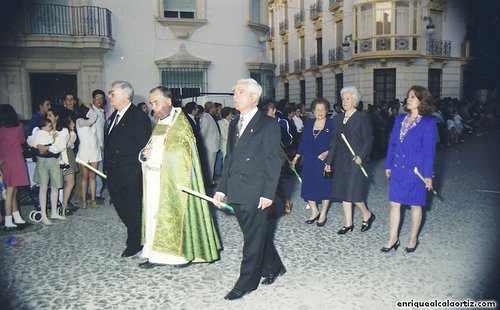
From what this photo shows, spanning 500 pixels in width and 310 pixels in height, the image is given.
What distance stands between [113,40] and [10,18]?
2.93 meters

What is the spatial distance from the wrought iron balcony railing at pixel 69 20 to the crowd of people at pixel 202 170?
6976mm

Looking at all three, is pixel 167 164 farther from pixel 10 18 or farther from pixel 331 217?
pixel 10 18

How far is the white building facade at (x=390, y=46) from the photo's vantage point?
2430 cm

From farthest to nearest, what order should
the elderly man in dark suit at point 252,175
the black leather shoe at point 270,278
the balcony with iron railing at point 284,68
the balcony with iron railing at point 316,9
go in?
the balcony with iron railing at point 284,68
the balcony with iron railing at point 316,9
the black leather shoe at point 270,278
the elderly man in dark suit at point 252,175

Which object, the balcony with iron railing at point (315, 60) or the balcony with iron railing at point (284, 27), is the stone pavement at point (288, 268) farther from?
the balcony with iron railing at point (284, 27)

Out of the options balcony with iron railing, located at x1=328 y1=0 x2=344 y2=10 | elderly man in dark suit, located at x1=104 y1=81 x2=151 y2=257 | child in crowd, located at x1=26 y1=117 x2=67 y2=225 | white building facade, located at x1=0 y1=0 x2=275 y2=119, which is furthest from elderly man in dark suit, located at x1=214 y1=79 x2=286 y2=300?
balcony with iron railing, located at x1=328 y1=0 x2=344 y2=10

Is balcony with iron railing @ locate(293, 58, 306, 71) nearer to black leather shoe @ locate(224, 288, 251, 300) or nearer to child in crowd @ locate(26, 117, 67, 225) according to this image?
child in crowd @ locate(26, 117, 67, 225)

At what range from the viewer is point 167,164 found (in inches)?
171

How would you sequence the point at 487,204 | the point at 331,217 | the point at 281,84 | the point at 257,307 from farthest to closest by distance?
the point at 281,84
the point at 487,204
the point at 331,217
the point at 257,307

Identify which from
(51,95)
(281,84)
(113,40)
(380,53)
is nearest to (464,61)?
(380,53)

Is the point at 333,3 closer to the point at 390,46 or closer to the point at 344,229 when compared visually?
the point at 390,46

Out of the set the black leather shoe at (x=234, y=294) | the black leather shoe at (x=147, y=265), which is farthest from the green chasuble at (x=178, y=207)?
the black leather shoe at (x=234, y=294)

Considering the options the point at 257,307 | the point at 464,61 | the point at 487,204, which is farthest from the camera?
the point at 464,61

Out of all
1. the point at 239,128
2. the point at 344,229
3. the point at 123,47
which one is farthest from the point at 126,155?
the point at 123,47
